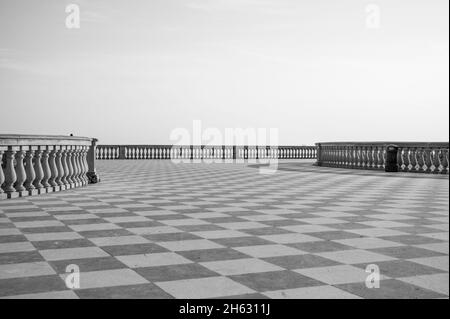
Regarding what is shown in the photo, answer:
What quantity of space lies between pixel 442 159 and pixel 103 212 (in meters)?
14.1

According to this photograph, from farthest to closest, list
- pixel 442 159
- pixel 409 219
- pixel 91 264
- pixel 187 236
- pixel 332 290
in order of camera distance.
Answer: pixel 442 159
pixel 409 219
pixel 187 236
pixel 91 264
pixel 332 290

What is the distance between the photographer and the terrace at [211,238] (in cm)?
425

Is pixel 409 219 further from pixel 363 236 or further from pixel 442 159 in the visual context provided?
pixel 442 159

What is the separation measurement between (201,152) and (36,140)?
2582 cm

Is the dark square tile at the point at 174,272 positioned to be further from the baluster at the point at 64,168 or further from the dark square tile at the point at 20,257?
the baluster at the point at 64,168

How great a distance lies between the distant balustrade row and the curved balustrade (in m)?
11.8

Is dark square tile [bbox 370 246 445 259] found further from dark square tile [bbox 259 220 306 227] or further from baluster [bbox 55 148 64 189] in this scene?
baluster [bbox 55 148 64 189]

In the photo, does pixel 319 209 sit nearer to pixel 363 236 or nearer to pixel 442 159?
pixel 363 236

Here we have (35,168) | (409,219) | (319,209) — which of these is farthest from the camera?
(35,168)

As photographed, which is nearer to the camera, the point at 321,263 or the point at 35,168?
the point at 321,263

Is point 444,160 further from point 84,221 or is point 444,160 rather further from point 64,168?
point 84,221

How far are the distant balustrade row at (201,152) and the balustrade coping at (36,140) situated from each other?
21238mm

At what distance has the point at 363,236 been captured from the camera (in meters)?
6.50

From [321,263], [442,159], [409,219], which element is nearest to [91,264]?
[321,263]
